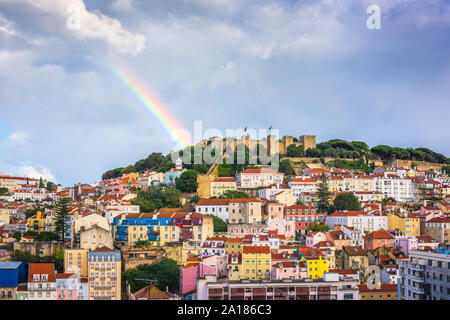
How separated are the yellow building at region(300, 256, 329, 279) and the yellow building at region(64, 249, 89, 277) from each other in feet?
43.4

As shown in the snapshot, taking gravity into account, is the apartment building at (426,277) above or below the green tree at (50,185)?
below

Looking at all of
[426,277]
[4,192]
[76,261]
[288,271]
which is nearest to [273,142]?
[4,192]

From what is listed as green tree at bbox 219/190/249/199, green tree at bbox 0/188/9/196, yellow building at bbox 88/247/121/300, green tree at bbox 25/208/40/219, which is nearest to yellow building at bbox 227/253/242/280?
yellow building at bbox 88/247/121/300

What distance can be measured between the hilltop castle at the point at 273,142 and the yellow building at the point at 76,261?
122ft

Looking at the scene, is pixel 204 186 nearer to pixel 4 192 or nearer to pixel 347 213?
pixel 347 213

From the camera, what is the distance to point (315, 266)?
32844mm

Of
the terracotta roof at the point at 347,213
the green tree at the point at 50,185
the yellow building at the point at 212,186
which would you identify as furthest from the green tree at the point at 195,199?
the green tree at the point at 50,185

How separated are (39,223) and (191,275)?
19.0 m

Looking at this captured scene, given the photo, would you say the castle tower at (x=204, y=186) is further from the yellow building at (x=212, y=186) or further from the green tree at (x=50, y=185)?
the green tree at (x=50, y=185)

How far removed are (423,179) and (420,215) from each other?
16468 mm

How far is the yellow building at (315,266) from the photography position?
3244cm

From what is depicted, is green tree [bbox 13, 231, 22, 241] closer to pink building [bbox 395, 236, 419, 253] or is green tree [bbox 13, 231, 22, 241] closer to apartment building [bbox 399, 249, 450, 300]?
apartment building [bbox 399, 249, 450, 300]
